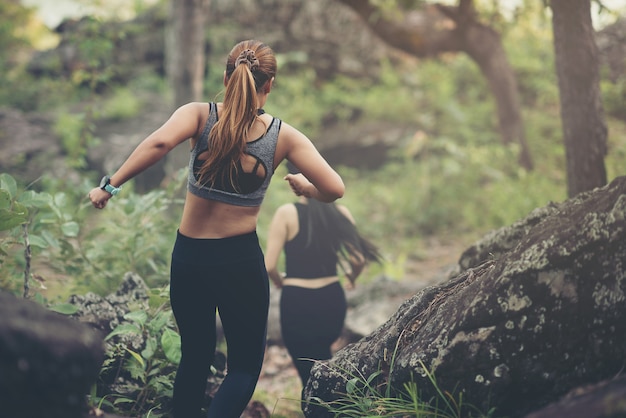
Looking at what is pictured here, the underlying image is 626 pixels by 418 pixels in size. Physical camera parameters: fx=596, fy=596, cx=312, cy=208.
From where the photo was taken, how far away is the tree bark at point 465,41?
1040cm

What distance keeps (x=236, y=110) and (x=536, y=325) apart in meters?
1.70

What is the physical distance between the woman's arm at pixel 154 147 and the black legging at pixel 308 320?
6.69ft

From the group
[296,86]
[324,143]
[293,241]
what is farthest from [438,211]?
[293,241]

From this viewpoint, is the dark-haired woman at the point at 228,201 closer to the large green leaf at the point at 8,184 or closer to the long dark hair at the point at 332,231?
the large green leaf at the point at 8,184

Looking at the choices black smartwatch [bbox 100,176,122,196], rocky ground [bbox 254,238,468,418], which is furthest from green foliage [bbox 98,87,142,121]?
black smartwatch [bbox 100,176,122,196]

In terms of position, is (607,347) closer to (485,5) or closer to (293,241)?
(293,241)

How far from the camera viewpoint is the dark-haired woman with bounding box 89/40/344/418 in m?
Result: 2.75

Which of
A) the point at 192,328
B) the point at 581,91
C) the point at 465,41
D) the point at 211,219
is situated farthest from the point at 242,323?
the point at 465,41

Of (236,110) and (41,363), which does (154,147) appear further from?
(41,363)

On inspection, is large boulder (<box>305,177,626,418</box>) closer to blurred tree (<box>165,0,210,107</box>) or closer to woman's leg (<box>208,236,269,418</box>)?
woman's leg (<box>208,236,269,418</box>)

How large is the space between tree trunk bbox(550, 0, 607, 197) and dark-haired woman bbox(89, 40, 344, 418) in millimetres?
2962

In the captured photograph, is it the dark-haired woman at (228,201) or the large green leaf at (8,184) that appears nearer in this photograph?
the dark-haired woman at (228,201)

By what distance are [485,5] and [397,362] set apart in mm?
8666

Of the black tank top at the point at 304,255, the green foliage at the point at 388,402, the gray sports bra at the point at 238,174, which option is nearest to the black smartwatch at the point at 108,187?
the gray sports bra at the point at 238,174
